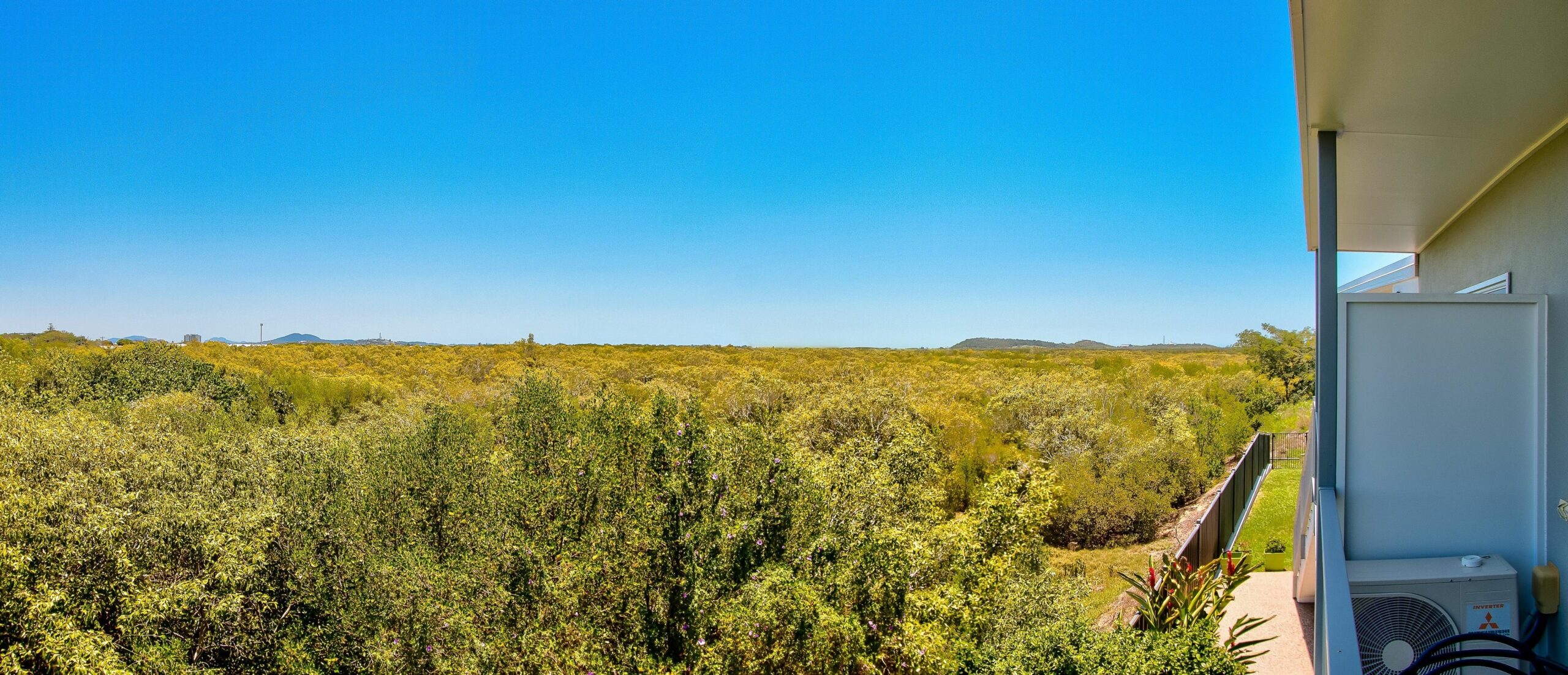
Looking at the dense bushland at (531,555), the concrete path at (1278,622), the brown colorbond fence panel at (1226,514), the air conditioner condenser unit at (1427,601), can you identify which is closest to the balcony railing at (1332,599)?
the air conditioner condenser unit at (1427,601)

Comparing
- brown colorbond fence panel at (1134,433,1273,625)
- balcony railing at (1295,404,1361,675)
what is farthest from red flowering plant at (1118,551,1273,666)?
balcony railing at (1295,404,1361,675)

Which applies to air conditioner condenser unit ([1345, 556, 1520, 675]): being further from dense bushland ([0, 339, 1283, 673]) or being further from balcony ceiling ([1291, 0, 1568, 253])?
balcony ceiling ([1291, 0, 1568, 253])

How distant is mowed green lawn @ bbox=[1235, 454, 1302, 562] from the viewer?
11.2 metres

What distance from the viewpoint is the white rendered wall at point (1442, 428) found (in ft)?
11.4

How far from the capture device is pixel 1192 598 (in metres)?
6.97

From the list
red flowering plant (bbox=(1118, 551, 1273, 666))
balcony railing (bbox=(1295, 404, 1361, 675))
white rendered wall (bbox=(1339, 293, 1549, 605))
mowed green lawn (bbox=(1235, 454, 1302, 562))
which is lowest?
mowed green lawn (bbox=(1235, 454, 1302, 562))

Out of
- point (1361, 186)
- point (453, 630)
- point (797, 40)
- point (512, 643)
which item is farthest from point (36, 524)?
point (797, 40)

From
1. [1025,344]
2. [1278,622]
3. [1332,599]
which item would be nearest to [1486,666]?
[1332,599]

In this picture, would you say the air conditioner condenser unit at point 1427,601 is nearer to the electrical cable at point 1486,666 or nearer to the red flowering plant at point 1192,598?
the electrical cable at point 1486,666

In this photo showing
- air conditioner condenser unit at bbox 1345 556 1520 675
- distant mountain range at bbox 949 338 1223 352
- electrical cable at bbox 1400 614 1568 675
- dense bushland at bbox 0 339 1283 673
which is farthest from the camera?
distant mountain range at bbox 949 338 1223 352

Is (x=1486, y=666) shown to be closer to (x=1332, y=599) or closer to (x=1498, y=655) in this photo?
(x=1498, y=655)

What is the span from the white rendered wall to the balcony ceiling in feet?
2.71

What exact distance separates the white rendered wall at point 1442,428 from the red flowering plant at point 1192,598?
3.07 metres

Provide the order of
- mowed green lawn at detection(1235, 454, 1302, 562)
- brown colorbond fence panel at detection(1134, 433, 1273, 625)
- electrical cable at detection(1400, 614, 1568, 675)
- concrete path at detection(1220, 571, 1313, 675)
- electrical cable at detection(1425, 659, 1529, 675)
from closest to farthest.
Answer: electrical cable at detection(1400, 614, 1568, 675) < electrical cable at detection(1425, 659, 1529, 675) < concrete path at detection(1220, 571, 1313, 675) < brown colorbond fence panel at detection(1134, 433, 1273, 625) < mowed green lawn at detection(1235, 454, 1302, 562)
